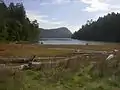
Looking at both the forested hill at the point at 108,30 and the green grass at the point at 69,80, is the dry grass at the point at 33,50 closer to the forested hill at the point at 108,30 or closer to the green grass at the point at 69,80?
the green grass at the point at 69,80

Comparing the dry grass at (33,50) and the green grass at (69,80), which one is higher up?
the green grass at (69,80)

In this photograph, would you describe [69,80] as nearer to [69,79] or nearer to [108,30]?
[69,79]

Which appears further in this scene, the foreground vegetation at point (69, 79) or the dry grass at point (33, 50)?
the dry grass at point (33, 50)

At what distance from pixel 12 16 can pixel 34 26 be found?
46.4 feet

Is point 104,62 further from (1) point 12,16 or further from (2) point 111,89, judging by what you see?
(1) point 12,16

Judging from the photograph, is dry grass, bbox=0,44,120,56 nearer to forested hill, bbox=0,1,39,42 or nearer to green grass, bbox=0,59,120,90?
green grass, bbox=0,59,120,90

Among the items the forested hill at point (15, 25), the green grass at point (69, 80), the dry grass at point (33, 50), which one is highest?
the forested hill at point (15, 25)

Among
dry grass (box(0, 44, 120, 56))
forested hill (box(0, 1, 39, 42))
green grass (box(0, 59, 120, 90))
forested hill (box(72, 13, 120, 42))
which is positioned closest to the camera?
green grass (box(0, 59, 120, 90))

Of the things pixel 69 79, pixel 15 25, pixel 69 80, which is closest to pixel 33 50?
pixel 69 79

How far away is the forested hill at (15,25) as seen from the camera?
81.2m

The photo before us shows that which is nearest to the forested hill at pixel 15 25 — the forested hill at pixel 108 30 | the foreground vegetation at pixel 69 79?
the forested hill at pixel 108 30

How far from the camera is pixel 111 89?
10.5m

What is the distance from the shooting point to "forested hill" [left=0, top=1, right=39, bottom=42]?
81.2m

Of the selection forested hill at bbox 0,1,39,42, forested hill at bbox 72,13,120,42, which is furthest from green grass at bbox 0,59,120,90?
forested hill at bbox 72,13,120,42
